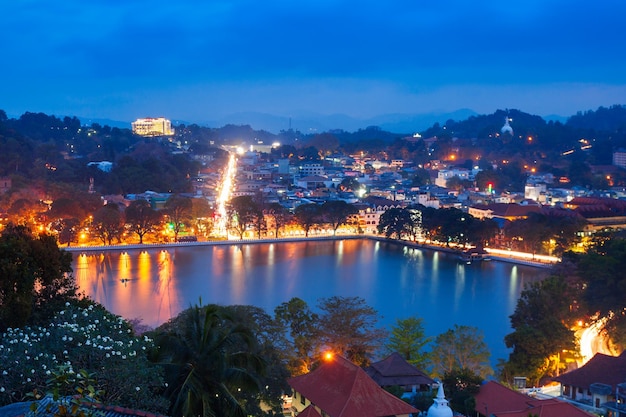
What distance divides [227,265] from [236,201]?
12.3ft

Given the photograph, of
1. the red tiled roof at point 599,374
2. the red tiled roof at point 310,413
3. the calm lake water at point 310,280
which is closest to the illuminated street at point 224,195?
the calm lake water at point 310,280

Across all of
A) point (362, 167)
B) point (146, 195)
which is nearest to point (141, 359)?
point (146, 195)

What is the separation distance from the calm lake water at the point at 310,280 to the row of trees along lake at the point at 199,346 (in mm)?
1044

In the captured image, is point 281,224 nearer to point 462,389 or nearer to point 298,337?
point 298,337

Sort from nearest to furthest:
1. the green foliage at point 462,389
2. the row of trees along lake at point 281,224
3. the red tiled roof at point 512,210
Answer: the green foliage at point 462,389, the row of trees along lake at point 281,224, the red tiled roof at point 512,210

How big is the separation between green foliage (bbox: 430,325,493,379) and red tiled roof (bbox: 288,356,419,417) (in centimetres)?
174

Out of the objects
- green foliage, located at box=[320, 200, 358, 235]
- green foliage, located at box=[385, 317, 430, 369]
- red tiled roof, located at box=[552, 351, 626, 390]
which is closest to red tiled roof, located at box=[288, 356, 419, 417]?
green foliage, located at box=[385, 317, 430, 369]

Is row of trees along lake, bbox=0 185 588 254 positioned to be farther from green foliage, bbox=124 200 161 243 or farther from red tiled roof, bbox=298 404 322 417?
red tiled roof, bbox=298 404 322 417

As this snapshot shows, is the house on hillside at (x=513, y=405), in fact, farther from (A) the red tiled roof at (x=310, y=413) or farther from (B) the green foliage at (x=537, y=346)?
(B) the green foliage at (x=537, y=346)

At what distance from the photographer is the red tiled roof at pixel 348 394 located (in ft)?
13.6

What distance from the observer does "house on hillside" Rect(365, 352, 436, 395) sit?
5074mm

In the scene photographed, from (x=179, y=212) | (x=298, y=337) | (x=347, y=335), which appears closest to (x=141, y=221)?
(x=179, y=212)

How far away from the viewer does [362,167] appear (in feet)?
99.0

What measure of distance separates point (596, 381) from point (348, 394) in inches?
88.6
